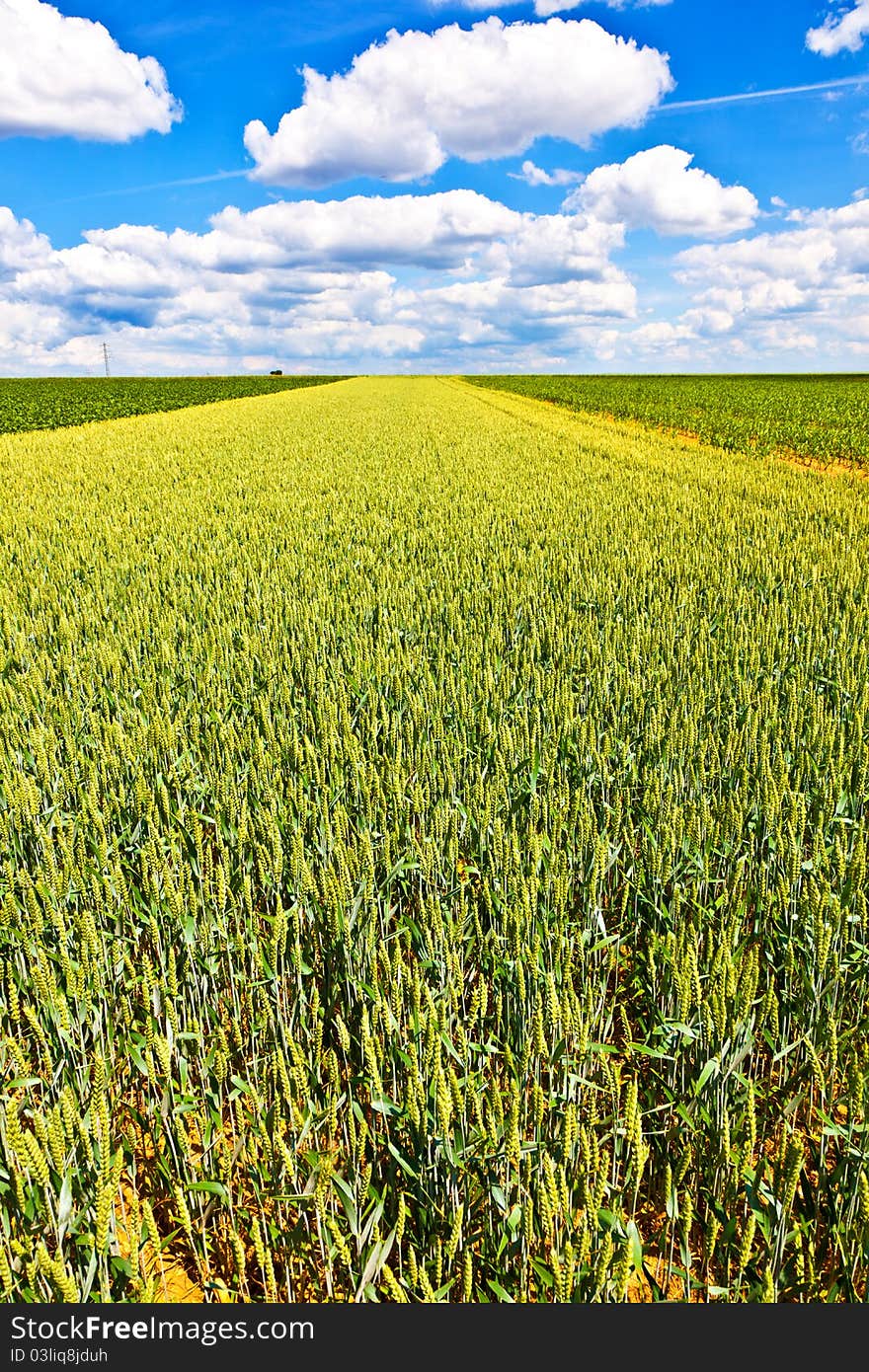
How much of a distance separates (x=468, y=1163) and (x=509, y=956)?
73 cm

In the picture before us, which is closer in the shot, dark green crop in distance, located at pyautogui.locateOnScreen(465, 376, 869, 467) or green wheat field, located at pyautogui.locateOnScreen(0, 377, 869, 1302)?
green wheat field, located at pyautogui.locateOnScreen(0, 377, 869, 1302)

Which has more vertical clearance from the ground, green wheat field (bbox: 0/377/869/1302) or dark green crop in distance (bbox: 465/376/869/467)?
dark green crop in distance (bbox: 465/376/869/467)

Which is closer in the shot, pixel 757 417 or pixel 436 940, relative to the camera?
pixel 436 940

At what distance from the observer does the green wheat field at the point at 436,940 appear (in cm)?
197

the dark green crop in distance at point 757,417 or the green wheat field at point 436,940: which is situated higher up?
the dark green crop in distance at point 757,417

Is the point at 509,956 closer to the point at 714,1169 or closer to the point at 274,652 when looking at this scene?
the point at 714,1169

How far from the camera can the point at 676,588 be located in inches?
281

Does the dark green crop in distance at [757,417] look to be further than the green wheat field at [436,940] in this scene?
Yes

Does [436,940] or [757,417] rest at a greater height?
[757,417]

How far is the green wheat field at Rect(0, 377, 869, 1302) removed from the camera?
77.7 inches

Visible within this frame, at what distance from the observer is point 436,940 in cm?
267

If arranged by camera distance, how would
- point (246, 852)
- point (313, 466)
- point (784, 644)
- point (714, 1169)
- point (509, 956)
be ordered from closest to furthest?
point (714, 1169), point (509, 956), point (246, 852), point (784, 644), point (313, 466)

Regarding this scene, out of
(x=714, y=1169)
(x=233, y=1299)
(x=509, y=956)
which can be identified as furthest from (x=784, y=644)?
(x=233, y=1299)

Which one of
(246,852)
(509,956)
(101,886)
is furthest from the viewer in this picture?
(246,852)
